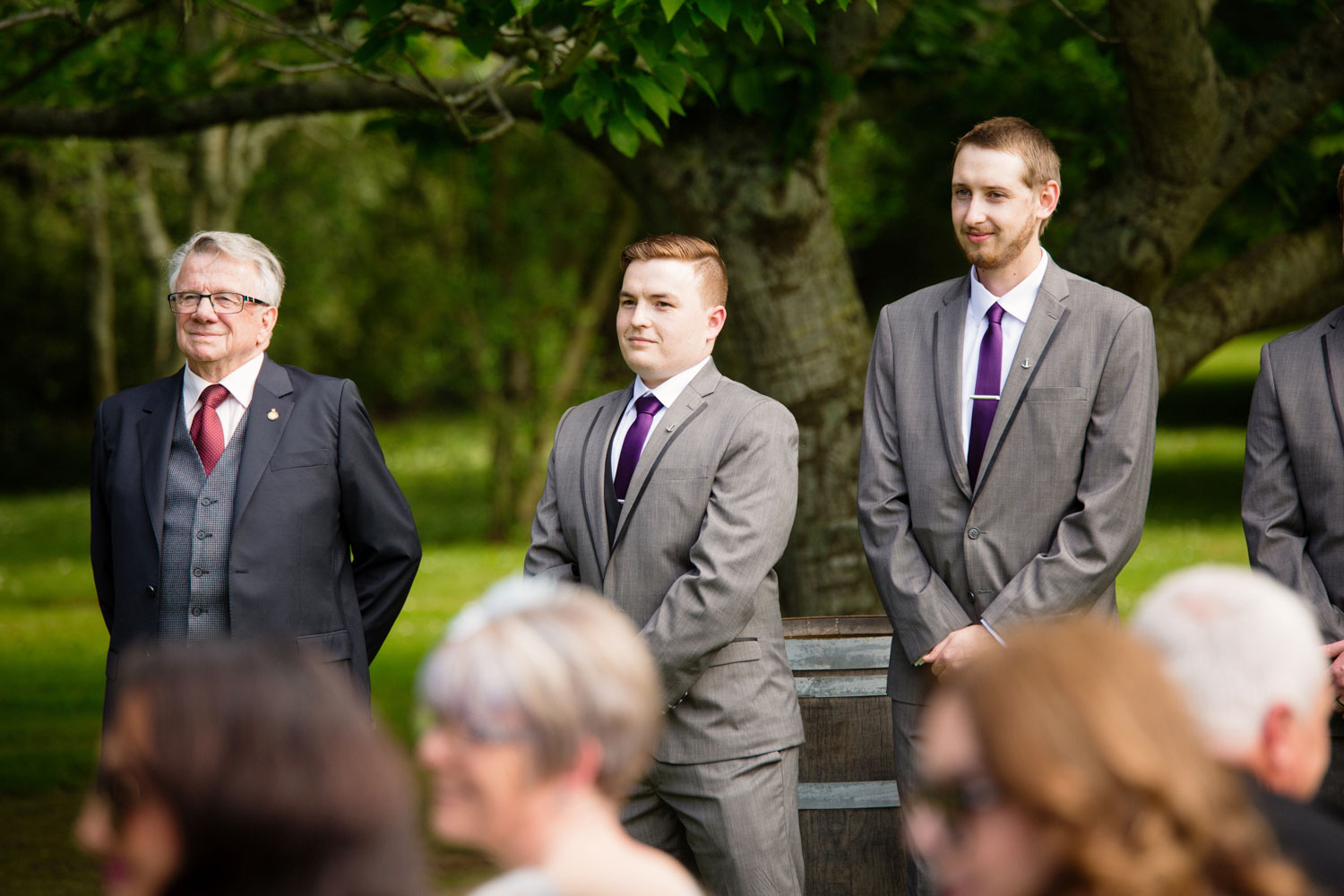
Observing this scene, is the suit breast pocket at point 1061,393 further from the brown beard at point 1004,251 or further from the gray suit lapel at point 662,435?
the gray suit lapel at point 662,435

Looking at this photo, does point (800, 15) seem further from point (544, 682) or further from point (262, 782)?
point (262, 782)

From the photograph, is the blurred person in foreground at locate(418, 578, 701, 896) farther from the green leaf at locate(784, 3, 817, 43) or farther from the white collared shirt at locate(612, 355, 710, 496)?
the green leaf at locate(784, 3, 817, 43)

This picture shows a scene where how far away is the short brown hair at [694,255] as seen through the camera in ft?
12.6

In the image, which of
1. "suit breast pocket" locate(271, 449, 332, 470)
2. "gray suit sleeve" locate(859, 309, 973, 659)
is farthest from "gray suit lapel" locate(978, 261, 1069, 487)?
"suit breast pocket" locate(271, 449, 332, 470)

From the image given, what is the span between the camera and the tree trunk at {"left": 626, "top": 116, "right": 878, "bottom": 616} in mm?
5977

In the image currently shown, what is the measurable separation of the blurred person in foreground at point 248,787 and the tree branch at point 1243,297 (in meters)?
4.99

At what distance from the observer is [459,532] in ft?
66.1

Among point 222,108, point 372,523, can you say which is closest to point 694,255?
point 372,523

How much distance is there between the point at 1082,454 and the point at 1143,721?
2.31 m

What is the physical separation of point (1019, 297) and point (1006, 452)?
468 millimetres

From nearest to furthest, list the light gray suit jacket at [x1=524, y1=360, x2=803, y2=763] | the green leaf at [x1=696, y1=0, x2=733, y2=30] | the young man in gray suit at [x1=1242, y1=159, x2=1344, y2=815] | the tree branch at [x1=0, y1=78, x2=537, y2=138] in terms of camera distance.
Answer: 1. the light gray suit jacket at [x1=524, y1=360, x2=803, y2=763]
2. the young man in gray suit at [x1=1242, y1=159, x2=1344, y2=815]
3. the green leaf at [x1=696, y1=0, x2=733, y2=30]
4. the tree branch at [x1=0, y1=78, x2=537, y2=138]

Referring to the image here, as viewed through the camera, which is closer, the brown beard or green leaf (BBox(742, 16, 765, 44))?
the brown beard

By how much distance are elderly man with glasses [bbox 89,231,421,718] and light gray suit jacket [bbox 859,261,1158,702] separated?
1568 millimetres

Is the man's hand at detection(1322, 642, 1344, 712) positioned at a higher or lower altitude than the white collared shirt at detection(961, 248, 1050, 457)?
lower
